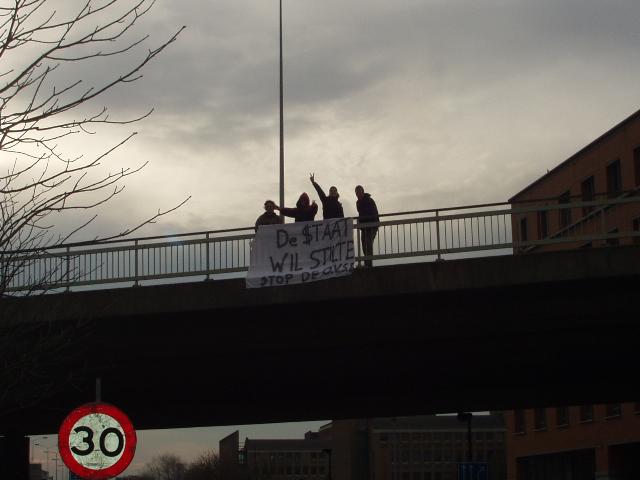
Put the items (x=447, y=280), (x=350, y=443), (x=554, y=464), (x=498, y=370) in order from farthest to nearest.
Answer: (x=350, y=443), (x=554, y=464), (x=498, y=370), (x=447, y=280)

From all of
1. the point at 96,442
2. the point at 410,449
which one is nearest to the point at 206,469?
the point at 410,449

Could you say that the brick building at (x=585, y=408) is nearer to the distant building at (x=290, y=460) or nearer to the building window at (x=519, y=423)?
the building window at (x=519, y=423)

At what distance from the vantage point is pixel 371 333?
24734 mm

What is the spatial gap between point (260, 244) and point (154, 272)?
7.55ft

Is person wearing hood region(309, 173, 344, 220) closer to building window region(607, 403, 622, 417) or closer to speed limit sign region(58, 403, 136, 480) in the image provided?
speed limit sign region(58, 403, 136, 480)

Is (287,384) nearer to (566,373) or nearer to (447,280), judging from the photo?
(566,373)

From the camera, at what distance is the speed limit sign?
9.16 meters

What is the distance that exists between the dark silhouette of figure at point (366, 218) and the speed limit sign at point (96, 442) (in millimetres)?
14447

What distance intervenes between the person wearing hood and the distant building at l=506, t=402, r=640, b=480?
91.5 feet

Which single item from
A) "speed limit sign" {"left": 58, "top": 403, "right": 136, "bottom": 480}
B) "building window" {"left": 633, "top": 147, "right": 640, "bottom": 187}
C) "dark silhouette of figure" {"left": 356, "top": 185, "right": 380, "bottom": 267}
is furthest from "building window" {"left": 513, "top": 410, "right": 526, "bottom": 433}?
"speed limit sign" {"left": 58, "top": 403, "right": 136, "bottom": 480}

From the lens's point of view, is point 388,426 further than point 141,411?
Yes

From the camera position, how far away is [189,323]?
2512 cm

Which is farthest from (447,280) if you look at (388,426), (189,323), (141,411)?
(388,426)

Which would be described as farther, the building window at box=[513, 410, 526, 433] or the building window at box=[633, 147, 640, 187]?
the building window at box=[513, 410, 526, 433]
